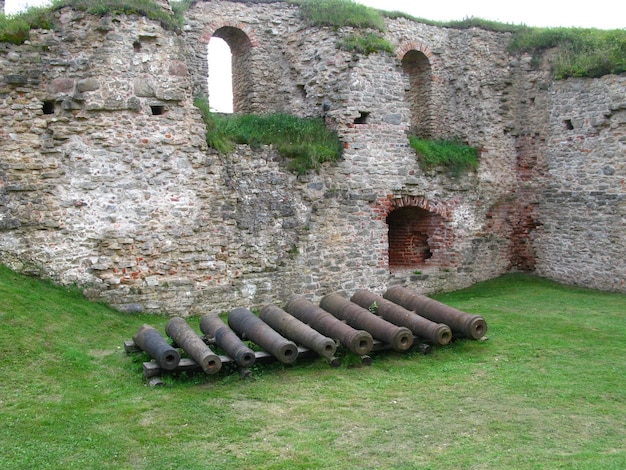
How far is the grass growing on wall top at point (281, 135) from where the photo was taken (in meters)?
12.2

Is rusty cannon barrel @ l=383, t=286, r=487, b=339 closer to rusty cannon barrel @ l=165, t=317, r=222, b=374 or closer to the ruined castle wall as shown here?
rusty cannon barrel @ l=165, t=317, r=222, b=374

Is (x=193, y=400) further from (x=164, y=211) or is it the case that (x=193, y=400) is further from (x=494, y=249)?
(x=494, y=249)

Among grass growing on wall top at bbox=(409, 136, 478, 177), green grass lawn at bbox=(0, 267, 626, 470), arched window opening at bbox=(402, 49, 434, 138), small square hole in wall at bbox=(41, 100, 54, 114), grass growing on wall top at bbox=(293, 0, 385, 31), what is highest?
grass growing on wall top at bbox=(293, 0, 385, 31)

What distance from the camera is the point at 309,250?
509 inches

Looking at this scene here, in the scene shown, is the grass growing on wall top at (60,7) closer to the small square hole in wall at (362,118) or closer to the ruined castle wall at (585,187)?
the small square hole in wall at (362,118)

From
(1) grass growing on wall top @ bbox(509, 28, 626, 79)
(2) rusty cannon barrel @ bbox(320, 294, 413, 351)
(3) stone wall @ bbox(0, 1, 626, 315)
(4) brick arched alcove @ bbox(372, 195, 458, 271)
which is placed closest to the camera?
(2) rusty cannon barrel @ bbox(320, 294, 413, 351)

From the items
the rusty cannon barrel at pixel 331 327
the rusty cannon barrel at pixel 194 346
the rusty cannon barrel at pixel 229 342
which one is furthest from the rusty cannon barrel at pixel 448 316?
the rusty cannon barrel at pixel 194 346

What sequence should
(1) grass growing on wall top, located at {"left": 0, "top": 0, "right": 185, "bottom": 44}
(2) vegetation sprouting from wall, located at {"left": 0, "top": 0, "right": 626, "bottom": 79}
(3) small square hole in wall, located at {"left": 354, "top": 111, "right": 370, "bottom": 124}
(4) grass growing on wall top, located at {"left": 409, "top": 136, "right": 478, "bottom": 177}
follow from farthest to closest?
(4) grass growing on wall top, located at {"left": 409, "top": 136, "right": 478, "bottom": 177}
(3) small square hole in wall, located at {"left": 354, "top": 111, "right": 370, "bottom": 124}
(2) vegetation sprouting from wall, located at {"left": 0, "top": 0, "right": 626, "bottom": 79}
(1) grass growing on wall top, located at {"left": 0, "top": 0, "right": 185, "bottom": 44}

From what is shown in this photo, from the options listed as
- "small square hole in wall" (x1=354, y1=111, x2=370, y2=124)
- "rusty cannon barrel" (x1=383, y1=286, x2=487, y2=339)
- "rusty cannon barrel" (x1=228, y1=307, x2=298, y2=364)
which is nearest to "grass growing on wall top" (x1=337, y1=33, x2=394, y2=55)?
"small square hole in wall" (x1=354, y1=111, x2=370, y2=124)

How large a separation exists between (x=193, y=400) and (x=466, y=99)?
38.4 ft

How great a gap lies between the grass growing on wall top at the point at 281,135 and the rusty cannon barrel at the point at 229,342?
400 centimetres

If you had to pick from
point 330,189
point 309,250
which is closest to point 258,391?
point 309,250

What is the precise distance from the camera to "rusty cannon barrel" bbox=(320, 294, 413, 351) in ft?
29.7

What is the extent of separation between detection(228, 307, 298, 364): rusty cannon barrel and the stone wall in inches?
103
